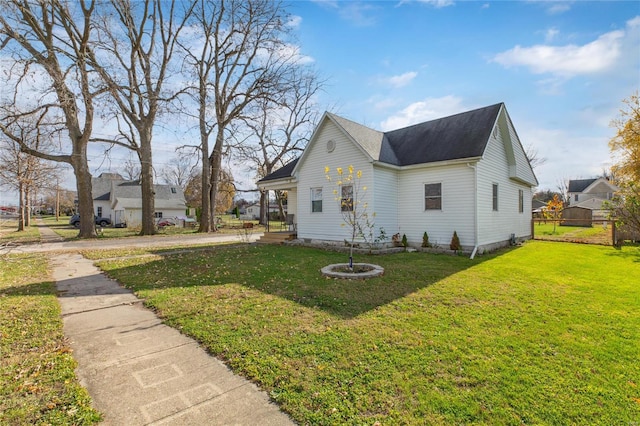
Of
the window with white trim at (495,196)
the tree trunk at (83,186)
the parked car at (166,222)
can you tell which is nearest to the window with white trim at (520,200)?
the window with white trim at (495,196)

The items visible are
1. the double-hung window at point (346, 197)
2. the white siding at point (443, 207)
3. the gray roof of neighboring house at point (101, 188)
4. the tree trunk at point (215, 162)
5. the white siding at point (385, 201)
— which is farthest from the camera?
the gray roof of neighboring house at point (101, 188)

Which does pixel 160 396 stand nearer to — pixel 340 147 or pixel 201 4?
pixel 340 147

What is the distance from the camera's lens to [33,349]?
12.5 ft

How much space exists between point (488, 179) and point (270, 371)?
453 inches

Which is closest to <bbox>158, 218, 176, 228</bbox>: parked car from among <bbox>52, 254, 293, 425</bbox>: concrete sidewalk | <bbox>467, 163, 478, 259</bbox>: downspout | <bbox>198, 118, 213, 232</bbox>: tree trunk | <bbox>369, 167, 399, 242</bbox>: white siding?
<bbox>198, 118, 213, 232</bbox>: tree trunk

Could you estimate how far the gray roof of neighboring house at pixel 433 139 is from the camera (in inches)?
444

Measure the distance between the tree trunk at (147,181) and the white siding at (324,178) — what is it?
501 inches

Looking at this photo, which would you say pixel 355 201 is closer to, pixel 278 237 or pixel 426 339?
pixel 278 237

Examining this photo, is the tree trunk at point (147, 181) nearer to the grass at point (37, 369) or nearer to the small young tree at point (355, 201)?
the small young tree at point (355, 201)

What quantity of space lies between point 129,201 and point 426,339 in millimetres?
39160

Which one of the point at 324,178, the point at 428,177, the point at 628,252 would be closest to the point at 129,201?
the point at 324,178

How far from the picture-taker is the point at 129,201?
3512cm

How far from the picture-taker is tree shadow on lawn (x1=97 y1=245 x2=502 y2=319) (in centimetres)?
583

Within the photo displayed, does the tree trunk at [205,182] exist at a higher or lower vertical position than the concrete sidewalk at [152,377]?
higher
